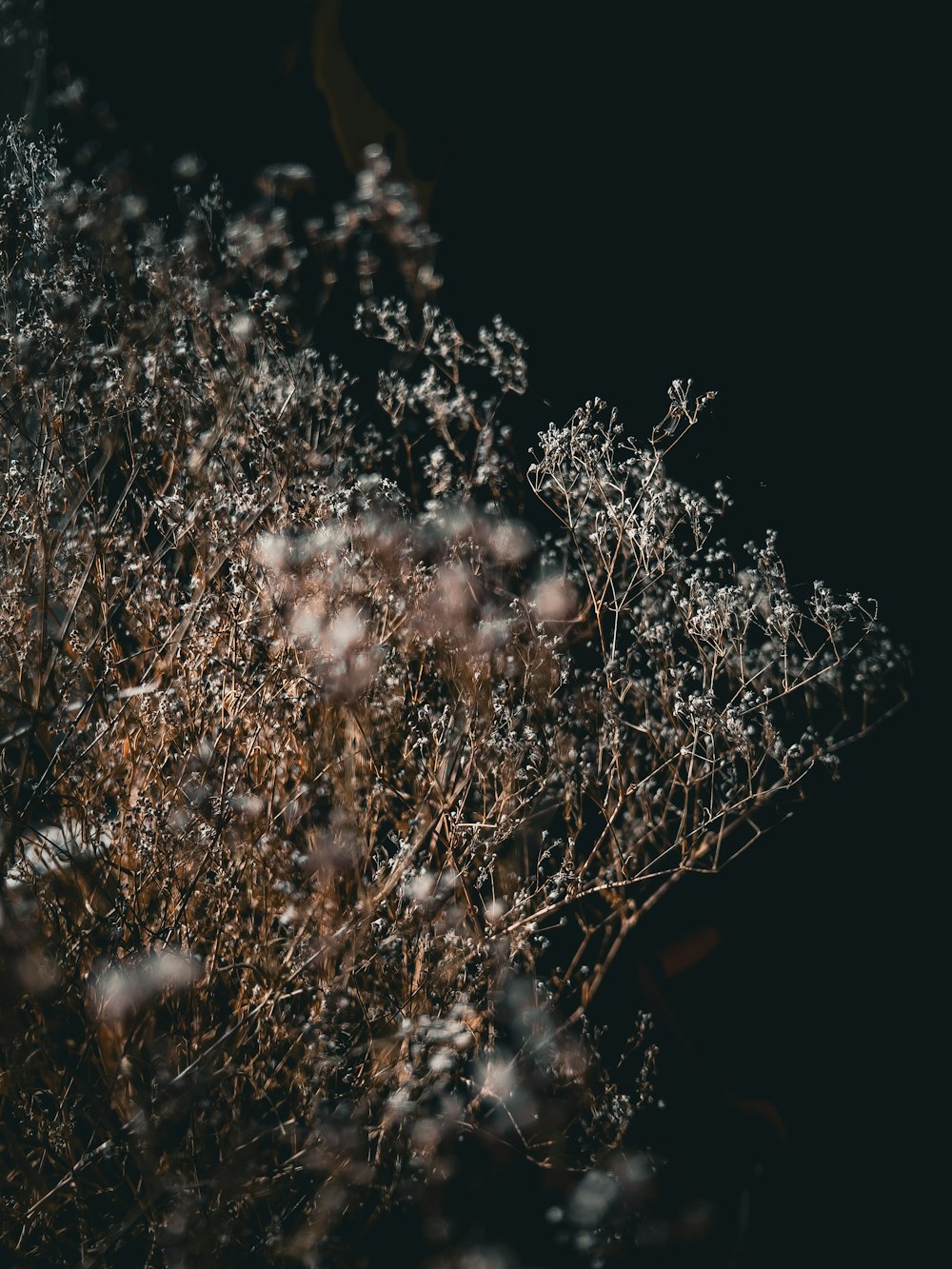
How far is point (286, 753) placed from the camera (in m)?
1.33

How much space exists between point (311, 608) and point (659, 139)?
1038 millimetres

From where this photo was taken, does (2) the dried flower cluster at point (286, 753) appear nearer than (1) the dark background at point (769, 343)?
Result: Yes

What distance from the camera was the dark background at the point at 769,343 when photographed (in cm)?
155

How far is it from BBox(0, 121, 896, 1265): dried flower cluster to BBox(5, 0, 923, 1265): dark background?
0.46ft

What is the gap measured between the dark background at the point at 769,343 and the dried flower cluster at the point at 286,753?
0.14 metres

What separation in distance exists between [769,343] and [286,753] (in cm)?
101

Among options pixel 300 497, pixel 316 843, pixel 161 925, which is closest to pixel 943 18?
pixel 300 497

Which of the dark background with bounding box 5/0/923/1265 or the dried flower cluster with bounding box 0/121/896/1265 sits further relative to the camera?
the dark background with bounding box 5/0/923/1265

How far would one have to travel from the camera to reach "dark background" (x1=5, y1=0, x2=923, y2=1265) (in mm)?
1551

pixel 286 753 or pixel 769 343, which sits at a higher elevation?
pixel 769 343

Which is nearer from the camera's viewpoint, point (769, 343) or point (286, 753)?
point (286, 753)

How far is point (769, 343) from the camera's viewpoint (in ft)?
5.43

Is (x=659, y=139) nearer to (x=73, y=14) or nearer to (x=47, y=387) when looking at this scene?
(x=47, y=387)

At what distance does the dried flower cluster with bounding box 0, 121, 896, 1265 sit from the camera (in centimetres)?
114
